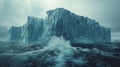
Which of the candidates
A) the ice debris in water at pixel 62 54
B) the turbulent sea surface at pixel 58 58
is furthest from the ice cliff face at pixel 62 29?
the turbulent sea surface at pixel 58 58

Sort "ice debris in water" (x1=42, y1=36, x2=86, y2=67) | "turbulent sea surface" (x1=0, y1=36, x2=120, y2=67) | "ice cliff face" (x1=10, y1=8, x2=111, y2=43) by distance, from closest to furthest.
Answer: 1. "turbulent sea surface" (x1=0, y1=36, x2=120, y2=67)
2. "ice debris in water" (x1=42, y1=36, x2=86, y2=67)
3. "ice cliff face" (x1=10, y1=8, x2=111, y2=43)

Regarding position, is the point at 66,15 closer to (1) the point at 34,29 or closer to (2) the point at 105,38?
(1) the point at 34,29

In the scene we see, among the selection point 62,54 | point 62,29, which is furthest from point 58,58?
point 62,29

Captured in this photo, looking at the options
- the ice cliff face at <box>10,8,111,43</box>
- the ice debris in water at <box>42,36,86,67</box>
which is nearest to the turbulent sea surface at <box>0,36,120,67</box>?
the ice debris in water at <box>42,36,86,67</box>

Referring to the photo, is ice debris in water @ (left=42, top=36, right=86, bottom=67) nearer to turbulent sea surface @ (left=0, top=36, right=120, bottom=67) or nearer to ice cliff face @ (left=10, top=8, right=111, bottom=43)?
turbulent sea surface @ (left=0, top=36, right=120, bottom=67)

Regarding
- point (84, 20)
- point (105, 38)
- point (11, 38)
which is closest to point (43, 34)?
point (84, 20)

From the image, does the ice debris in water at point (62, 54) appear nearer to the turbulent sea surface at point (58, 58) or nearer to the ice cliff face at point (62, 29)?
the turbulent sea surface at point (58, 58)

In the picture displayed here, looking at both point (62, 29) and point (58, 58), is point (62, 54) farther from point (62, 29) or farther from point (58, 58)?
point (62, 29)

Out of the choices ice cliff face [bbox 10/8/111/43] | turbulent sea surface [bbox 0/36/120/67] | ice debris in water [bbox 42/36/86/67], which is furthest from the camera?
ice cliff face [bbox 10/8/111/43]

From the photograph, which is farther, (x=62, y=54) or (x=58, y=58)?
(x=62, y=54)
